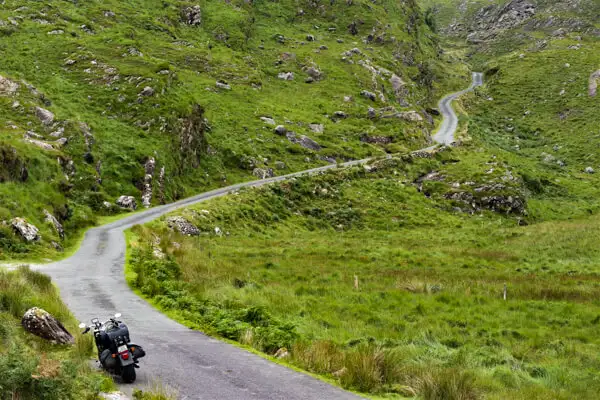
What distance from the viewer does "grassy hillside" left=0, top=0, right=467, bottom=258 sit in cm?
4003

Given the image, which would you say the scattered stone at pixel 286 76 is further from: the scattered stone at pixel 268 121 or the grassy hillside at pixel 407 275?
the grassy hillside at pixel 407 275

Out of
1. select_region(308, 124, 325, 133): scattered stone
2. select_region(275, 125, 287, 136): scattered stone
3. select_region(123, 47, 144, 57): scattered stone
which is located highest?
select_region(123, 47, 144, 57): scattered stone

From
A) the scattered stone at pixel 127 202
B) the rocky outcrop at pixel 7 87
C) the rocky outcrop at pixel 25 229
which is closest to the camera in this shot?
the rocky outcrop at pixel 25 229

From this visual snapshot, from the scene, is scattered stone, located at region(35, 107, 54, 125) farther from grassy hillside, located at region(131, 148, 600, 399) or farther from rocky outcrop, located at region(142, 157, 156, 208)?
grassy hillside, located at region(131, 148, 600, 399)

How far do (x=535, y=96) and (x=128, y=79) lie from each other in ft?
339

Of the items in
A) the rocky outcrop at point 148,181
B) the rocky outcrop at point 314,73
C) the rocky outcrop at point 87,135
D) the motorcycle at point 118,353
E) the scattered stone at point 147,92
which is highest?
the rocky outcrop at point 314,73

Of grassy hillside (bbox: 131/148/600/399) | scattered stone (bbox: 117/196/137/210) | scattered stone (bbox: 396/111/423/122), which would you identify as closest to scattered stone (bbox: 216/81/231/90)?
scattered stone (bbox: 396/111/423/122)

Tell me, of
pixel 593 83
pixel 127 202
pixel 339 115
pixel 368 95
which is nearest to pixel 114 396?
pixel 127 202

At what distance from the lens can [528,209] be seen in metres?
60.0

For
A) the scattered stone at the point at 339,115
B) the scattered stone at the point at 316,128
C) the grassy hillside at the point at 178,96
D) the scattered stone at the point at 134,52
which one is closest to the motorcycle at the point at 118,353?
the grassy hillside at the point at 178,96

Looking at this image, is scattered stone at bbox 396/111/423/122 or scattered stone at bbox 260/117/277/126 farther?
scattered stone at bbox 396/111/423/122

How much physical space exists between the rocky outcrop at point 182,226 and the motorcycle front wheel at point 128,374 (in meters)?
26.1

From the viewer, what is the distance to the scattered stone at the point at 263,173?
194 feet

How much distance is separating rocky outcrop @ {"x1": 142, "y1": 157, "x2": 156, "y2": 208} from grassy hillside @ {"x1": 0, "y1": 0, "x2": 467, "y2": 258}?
152mm
